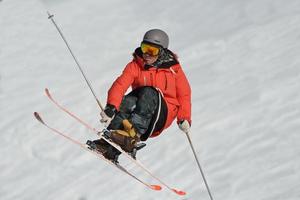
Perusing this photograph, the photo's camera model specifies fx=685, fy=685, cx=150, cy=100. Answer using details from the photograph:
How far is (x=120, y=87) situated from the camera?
8.28 meters

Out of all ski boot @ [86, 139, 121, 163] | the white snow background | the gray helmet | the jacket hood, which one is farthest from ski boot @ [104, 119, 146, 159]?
the white snow background

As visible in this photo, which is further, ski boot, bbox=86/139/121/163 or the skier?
ski boot, bbox=86/139/121/163

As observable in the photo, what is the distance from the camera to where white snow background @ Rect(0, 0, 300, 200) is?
1012 cm

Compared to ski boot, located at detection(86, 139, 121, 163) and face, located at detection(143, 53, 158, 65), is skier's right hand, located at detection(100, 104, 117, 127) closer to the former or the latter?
ski boot, located at detection(86, 139, 121, 163)

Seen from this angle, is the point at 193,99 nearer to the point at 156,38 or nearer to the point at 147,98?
the point at 147,98

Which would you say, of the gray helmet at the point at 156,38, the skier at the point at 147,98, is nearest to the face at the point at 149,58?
the skier at the point at 147,98

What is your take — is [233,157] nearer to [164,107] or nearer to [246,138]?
[246,138]

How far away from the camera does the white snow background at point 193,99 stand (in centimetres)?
1012

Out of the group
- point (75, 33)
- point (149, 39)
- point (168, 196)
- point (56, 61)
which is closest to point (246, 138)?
point (168, 196)

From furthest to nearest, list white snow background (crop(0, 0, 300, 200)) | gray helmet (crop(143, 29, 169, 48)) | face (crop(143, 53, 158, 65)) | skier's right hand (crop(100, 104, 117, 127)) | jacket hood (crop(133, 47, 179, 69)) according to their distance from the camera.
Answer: white snow background (crop(0, 0, 300, 200)) < jacket hood (crop(133, 47, 179, 69)) < face (crop(143, 53, 158, 65)) < gray helmet (crop(143, 29, 169, 48)) < skier's right hand (crop(100, 104, 117, 127))

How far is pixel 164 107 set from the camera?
8500mm

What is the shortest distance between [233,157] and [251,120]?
975mm

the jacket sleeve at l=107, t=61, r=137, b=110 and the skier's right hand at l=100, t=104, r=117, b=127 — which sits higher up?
the jacket sleeve at l=107, t=61, r=137, b=110

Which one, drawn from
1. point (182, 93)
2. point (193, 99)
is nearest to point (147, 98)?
point (182, 93)
